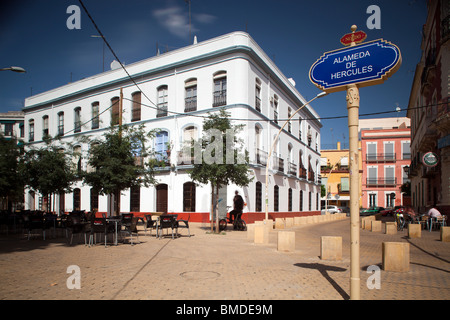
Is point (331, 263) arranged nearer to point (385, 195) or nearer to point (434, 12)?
point (434, 12)

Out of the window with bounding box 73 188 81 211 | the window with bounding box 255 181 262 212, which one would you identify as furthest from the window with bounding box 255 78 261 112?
the window with bounding box 73 188 81 211

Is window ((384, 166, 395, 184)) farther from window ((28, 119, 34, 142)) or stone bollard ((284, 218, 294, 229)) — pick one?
window ((28, 119, 34, 142))

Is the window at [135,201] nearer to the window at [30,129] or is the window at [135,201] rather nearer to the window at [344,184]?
the window at [30,129]

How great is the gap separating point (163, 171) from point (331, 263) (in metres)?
18.6

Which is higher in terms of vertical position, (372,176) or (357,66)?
(357,66)

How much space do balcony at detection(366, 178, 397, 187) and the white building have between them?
877 inches

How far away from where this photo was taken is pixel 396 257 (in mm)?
7750

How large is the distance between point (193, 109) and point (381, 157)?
3688 centimetres

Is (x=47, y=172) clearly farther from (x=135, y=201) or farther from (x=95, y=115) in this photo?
(x=95, y=115)

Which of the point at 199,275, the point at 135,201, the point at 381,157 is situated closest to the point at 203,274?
the point at 199,275

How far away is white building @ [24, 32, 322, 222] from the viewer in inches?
934

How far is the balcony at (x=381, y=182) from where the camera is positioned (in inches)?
2023

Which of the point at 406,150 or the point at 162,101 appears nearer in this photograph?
the point at 162,101

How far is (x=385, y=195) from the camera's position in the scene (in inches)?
2023
